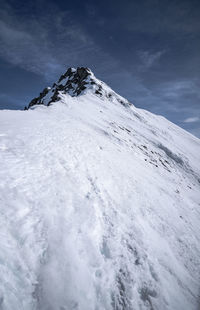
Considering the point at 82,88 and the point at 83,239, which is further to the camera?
the point at 82,88

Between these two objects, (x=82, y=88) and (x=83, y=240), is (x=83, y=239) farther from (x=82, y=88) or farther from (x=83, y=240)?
(x=82, y=88)

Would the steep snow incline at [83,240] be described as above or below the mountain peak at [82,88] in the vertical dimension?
below

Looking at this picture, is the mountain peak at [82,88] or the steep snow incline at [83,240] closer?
the steep snow incline at [83,240]

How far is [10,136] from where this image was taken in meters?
7.55

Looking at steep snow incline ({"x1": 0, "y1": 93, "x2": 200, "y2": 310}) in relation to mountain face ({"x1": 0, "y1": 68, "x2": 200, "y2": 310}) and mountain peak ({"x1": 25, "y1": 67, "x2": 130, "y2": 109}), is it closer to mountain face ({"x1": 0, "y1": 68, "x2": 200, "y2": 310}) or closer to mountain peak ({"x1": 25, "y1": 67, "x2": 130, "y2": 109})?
mountain face ({"x1": 0, "y1": 68, "x2": 200, "y2": 310})

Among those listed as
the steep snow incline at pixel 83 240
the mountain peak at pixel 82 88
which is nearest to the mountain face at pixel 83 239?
the steep snow incline at pixel 83 240

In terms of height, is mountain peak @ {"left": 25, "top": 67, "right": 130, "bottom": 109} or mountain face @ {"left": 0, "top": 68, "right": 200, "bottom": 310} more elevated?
mountain peak @ {"left": 25, "top": 67, "right": 130, "bottom": 109}

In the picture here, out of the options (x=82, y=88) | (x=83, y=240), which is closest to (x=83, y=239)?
(x=83, y=240)

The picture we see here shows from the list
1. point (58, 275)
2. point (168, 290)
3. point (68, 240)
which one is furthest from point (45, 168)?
point (168, 290)

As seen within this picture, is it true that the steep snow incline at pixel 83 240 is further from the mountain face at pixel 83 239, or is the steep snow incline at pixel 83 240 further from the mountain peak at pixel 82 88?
the mountain peak at pixel 82 88


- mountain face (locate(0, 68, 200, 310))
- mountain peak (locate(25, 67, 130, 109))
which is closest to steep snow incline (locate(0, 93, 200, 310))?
mountain face (locate(0, 68, 200, 310))

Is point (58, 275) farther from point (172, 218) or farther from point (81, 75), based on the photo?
point (81, 75)

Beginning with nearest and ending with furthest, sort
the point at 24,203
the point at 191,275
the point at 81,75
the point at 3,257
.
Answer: the point at 3,257, the point at 24,203, the point at 191,275, the point at 81,75

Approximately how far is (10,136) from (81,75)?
59.1 metres
